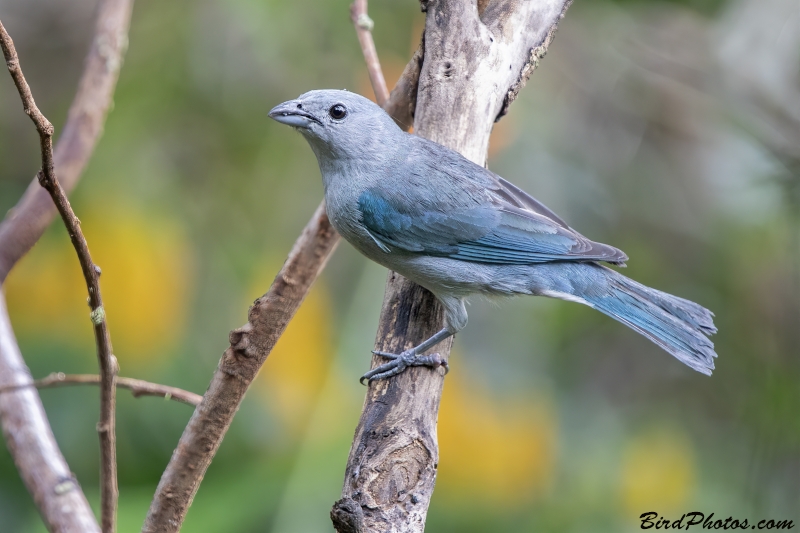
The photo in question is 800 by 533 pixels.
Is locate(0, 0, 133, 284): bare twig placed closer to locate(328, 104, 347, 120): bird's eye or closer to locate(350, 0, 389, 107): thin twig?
locate(328, 104, 347, 120): bird's eye

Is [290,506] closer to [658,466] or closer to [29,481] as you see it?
[29,481]

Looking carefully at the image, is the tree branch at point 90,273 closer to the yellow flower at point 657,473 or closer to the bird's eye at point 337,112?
the bird's eye at point 337,112

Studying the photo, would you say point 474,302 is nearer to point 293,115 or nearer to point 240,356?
point 293,115

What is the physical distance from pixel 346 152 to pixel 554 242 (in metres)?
0.96

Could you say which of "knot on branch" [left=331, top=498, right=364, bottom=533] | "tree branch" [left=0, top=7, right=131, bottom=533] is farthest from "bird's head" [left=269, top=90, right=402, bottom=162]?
"knot on branch" [left=331, top=498, right=364, bottom=533]

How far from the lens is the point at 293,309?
252 centimetres

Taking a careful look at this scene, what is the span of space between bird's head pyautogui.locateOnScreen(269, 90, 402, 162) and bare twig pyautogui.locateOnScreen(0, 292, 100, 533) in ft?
4.42

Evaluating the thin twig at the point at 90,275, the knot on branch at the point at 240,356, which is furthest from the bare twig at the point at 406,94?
the thin twig at the point at 90,275

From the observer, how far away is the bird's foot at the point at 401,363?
99.7 inches

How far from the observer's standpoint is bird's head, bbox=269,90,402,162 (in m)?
2.91

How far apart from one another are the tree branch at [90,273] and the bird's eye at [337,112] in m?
1.45

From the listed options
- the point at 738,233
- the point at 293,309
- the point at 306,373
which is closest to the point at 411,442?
the point at 293,309

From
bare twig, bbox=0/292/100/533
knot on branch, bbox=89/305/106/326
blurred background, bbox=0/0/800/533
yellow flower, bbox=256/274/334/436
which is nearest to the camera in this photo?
knot on branch, bbox=89/305/106/326

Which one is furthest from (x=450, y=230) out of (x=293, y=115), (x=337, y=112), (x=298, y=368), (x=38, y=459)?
(x=38, y=459)
